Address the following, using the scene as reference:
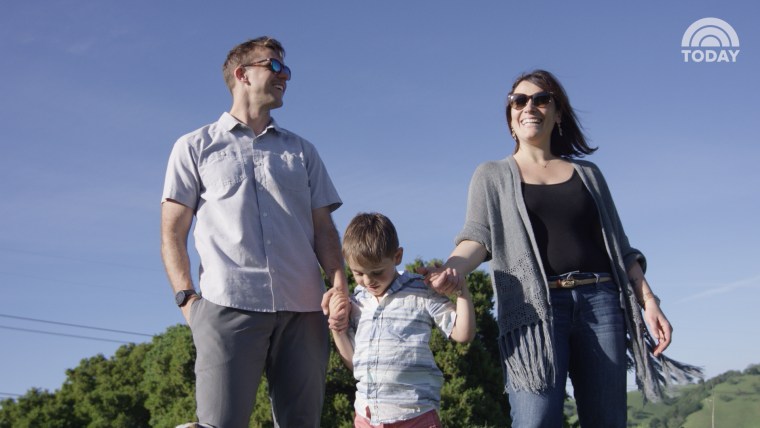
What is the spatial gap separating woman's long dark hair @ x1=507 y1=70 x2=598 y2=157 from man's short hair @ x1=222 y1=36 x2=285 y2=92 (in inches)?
51.1

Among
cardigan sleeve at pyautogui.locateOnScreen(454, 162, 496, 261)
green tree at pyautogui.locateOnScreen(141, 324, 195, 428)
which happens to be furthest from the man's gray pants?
green tree at pyautogui.locateOnScreen(141, 324, 195, 428)

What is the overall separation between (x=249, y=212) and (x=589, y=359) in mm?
1789

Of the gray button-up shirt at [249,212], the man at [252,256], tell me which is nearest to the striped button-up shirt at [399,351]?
the man at [252,256]

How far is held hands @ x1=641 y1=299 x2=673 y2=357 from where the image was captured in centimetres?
379

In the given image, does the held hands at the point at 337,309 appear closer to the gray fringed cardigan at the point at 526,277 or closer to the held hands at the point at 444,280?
the held hands at the point at 444,280

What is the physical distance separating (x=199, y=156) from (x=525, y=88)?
172cm

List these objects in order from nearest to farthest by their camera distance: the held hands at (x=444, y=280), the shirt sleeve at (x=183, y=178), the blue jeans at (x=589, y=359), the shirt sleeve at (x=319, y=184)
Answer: the held hands at (x=444, y=280), the blue jeans at (x=589, y=359), the shirt sleeve at (x=183, y=178), the shirt sleeve at (x=319, y=184)

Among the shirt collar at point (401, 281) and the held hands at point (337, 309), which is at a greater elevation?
the shirt collar at point (401, 281)

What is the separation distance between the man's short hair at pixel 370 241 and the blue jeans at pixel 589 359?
82cm

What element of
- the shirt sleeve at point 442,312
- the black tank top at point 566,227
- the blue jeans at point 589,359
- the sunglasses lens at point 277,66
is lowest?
the blue jeans at point 589,359

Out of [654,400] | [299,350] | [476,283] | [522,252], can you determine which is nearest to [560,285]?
[522,252]

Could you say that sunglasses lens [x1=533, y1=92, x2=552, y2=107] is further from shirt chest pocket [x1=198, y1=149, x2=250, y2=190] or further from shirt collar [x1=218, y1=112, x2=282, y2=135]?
shirt chest pocket [x1=198, y1=149, x2=250, y2=190]

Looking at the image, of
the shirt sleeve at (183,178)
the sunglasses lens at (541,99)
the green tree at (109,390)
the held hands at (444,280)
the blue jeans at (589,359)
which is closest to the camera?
Result: the held hands at (444,280)

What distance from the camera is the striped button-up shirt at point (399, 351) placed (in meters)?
3.48
